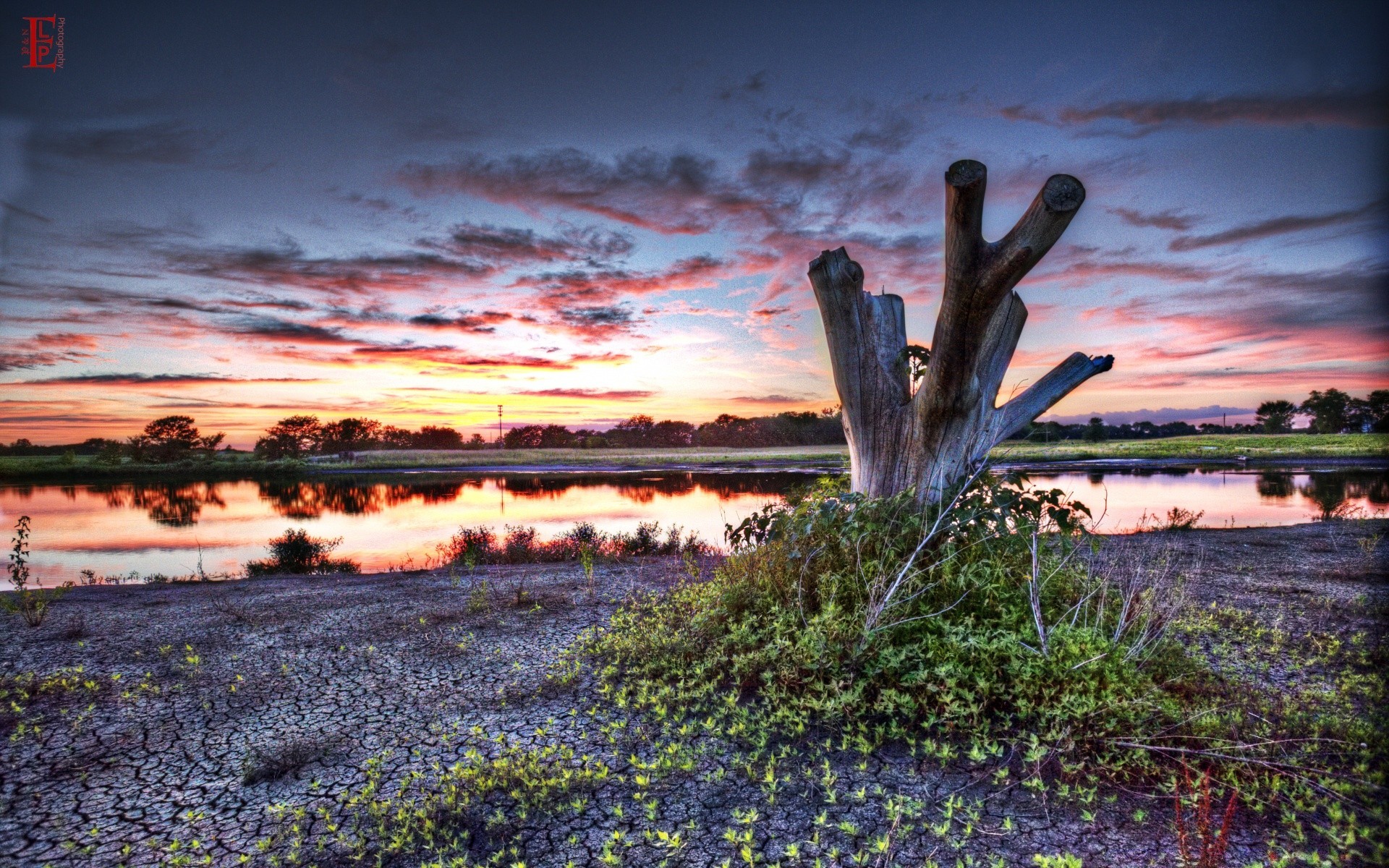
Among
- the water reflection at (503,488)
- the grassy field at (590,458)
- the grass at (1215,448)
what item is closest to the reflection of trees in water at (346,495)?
the water reflection at (503,488)

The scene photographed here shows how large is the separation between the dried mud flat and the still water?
5039mm

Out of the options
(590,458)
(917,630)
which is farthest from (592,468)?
(917,630)

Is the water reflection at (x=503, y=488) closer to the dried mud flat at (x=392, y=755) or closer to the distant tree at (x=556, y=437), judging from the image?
the dried mud flat at (x=392, y=755)

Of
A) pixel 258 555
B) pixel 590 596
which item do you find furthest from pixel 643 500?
pixel 590 596

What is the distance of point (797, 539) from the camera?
5.21 metres

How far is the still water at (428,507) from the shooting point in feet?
51.3

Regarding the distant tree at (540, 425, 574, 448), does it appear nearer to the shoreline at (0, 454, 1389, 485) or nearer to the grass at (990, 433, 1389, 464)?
the shoreline at (0, 454, 1389, 485)

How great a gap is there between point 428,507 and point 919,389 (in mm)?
Answer: 26510

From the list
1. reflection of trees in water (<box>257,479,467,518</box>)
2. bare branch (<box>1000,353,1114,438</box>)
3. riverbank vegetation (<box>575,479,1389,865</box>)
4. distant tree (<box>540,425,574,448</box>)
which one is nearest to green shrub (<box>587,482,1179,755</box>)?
riverbank vegetation (<box>575,479,1389,865</box>)

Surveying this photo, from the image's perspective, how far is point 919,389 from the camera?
5.24m

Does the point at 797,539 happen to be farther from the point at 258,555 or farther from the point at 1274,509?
the point at 1274,509

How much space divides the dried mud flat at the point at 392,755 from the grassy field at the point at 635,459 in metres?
37.8

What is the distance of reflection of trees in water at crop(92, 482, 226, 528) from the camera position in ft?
78.9

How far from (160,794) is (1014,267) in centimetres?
588
